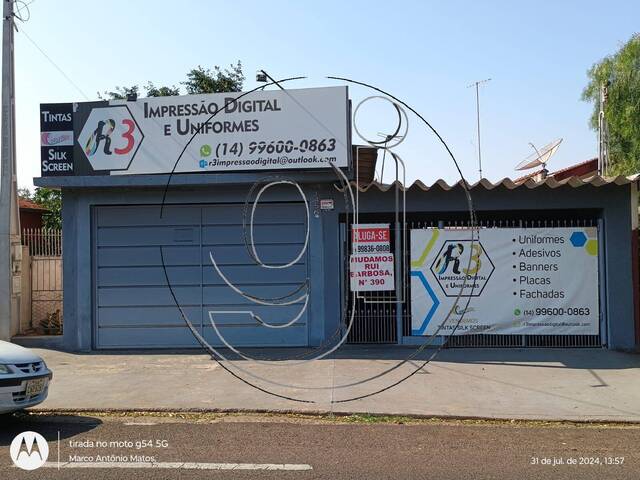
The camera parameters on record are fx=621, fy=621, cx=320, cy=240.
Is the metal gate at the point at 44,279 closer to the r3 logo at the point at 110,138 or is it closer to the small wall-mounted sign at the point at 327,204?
the r3 logo at the point at 110,138

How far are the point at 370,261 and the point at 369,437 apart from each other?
12.1 feet

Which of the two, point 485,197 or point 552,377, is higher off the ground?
point 485,197

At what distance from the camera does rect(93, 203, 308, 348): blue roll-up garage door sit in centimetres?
1163

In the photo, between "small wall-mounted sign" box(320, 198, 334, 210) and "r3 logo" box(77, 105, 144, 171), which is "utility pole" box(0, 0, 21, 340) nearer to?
"r3 logo" box(77, 105, 144, 171)

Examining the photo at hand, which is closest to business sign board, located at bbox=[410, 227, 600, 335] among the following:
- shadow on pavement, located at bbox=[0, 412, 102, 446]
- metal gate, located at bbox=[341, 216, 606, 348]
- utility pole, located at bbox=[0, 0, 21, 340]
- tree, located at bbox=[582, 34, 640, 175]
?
metal gate, located at bbox=[341, 216, 606, 348]

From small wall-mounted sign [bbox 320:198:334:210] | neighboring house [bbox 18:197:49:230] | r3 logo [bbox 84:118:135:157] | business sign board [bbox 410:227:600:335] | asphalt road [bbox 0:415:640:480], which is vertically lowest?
asphalt road [bbox 0:415:640:480]

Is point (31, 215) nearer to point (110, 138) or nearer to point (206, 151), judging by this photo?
point (110, 138)

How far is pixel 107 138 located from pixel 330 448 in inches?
314

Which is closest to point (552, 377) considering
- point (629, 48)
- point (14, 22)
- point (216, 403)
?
point (216, 403)

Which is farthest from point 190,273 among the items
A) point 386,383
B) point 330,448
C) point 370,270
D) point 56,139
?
point 330,448

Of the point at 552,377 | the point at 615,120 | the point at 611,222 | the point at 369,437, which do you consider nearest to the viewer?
the point at 369,437

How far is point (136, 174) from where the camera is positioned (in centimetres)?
1138

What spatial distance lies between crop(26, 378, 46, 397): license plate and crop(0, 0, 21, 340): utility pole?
641 centimetres

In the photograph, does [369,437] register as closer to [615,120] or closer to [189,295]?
[189,295]
